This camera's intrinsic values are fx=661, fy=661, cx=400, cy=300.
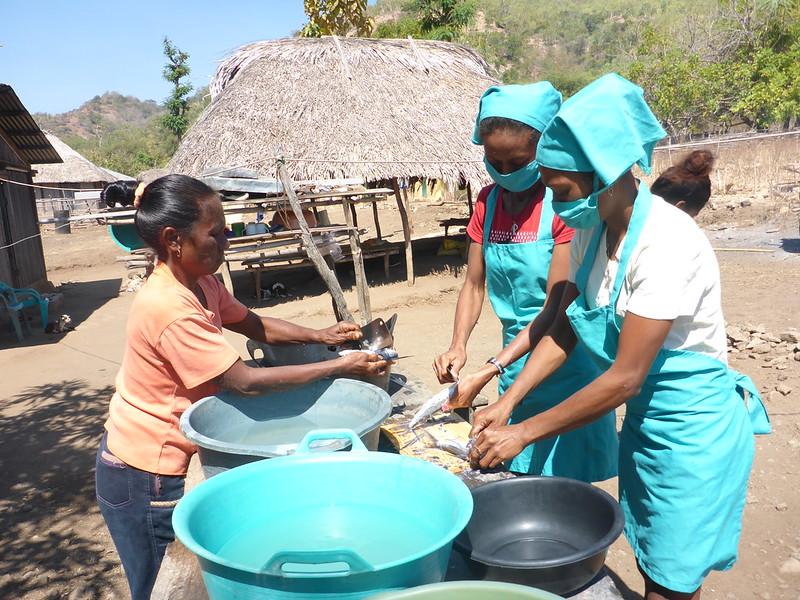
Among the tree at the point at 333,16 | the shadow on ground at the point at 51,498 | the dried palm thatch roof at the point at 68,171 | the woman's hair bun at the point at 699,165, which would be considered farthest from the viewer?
the dried palm thatch roof at the point at 68,171

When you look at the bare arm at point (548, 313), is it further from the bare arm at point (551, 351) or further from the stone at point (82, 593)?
the stone at point (82, 593)


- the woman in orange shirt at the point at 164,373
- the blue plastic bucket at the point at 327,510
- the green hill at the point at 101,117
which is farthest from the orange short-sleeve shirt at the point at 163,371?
the green hill at the point at 101,117

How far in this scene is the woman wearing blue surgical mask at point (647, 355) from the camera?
1.39 metres

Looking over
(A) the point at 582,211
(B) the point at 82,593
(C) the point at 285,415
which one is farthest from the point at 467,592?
(B) the point at 82,593

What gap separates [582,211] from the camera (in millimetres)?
1477

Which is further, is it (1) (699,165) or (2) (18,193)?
(2) (18,193)

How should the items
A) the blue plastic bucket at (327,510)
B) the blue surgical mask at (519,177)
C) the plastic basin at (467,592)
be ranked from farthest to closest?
the blue surgical mask at (519,177) < the blue plastic bucket at (327,510) < the plastic basin at (467,592)

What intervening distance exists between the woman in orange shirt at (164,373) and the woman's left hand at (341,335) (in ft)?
1.71

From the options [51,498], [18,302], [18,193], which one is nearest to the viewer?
[51,498]

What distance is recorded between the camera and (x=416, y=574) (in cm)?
93

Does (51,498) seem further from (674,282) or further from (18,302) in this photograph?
(18,302)

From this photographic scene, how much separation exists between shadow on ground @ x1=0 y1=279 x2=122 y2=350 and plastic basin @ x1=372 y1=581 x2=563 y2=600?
9.22m

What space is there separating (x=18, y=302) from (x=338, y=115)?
549cm

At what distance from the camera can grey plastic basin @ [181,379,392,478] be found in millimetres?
1584
